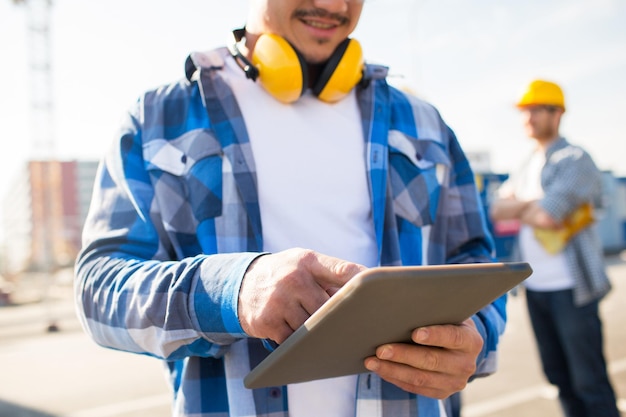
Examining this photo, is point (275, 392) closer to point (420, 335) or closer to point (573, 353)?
point (420, 335)

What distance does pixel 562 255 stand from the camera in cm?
301

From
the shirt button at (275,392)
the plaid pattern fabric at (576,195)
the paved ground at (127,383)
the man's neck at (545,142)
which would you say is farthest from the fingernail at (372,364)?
the paved ground at (127,383)

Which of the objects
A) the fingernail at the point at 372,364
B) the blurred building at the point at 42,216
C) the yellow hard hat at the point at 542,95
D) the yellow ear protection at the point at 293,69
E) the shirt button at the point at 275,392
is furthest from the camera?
the blurred building at the point at 42,216

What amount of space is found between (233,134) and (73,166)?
86584 millimetres

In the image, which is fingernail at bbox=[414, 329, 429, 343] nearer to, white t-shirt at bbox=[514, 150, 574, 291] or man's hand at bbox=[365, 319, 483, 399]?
man's hand at bbox=[365, 319, 483, 399]

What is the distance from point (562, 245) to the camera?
9.94ft

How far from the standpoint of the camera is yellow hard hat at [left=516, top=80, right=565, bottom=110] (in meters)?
3.19

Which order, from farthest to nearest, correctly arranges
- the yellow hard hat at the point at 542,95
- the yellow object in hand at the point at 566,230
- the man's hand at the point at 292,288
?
the yellow hard hat at the point at 542,95
the yellow object in hand at the point at 566,230
the man's hand at the point at 292,288

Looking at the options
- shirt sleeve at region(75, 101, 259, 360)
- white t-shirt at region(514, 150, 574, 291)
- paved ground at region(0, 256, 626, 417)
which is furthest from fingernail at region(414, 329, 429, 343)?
paved ground at region(0, 256, 626, 417)

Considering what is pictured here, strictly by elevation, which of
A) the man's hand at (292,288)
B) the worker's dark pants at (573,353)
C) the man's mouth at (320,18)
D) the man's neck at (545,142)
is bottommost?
the worker's dark pants at (573,353)

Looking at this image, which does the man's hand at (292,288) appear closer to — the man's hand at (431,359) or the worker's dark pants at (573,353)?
the man's hand at (431,359)

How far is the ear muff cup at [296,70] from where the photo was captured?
1340mm

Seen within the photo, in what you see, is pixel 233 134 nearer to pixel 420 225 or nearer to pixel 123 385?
pixel 420 225

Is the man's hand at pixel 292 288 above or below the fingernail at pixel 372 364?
above
